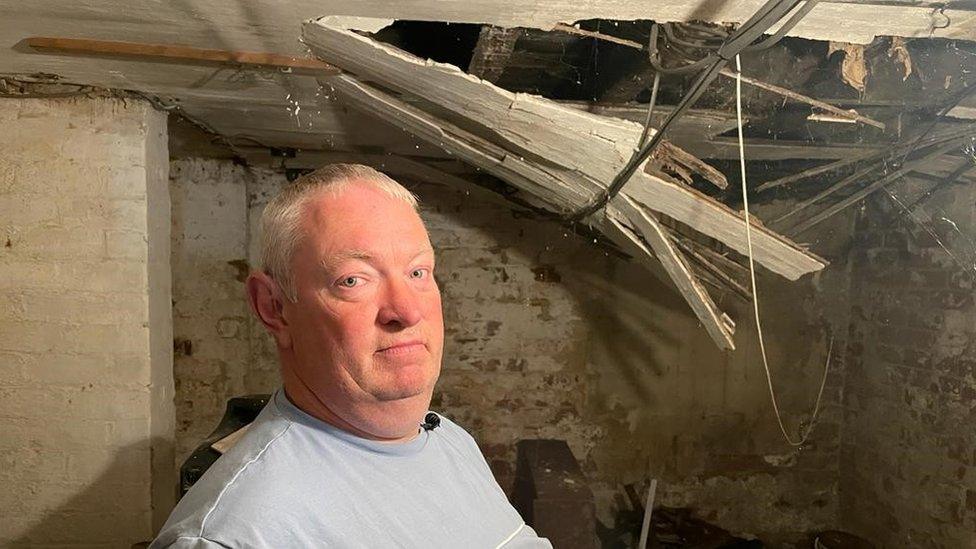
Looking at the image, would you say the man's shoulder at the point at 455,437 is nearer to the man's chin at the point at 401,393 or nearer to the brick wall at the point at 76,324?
the man's chin at the point at 401,393

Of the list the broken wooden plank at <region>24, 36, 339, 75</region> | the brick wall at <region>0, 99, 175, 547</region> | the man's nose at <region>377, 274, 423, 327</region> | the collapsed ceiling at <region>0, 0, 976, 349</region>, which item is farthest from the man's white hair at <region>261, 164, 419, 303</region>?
the brick wall at <region>0, 99, 175, 547</region>

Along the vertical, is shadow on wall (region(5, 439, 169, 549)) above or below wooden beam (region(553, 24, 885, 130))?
below

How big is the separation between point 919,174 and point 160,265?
311 cm

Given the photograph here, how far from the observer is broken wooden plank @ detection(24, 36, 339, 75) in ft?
5.30

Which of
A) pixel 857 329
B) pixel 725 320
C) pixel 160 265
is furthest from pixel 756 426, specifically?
pixel 160 265

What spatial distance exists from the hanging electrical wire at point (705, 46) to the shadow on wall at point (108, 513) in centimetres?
184

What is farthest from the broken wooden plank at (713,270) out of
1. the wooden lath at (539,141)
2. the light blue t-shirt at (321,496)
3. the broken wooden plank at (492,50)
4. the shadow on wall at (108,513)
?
the shadow on wall at (108,513)

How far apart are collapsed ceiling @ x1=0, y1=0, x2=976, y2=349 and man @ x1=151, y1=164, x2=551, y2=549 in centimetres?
65

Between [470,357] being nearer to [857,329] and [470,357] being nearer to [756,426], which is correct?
[756,426]

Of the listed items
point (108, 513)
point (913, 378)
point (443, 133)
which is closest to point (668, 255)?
point (443, 133)

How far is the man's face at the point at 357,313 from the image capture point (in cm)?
93

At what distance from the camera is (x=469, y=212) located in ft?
12.6

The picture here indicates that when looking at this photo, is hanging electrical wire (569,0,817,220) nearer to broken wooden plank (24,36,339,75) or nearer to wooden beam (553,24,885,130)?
wooden beam (553,24,885,130)

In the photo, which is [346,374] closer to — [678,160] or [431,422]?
[431,422]
